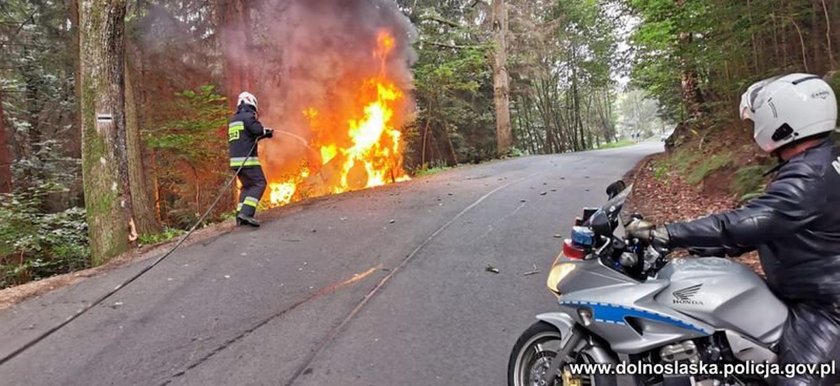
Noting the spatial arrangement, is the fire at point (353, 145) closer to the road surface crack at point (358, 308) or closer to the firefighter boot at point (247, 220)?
the firefighter boot at point (247, 220)

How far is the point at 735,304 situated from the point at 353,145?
13.5 m

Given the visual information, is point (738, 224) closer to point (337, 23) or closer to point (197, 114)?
point (197, 114)

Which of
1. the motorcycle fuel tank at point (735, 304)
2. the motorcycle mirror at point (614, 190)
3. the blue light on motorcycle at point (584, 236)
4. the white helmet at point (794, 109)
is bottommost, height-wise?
the motorcycle fuel tank at point (735, 304)

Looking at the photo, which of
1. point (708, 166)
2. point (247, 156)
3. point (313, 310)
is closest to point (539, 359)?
point (313, 310)

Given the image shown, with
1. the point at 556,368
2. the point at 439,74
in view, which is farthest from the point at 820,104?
the point at 439,74

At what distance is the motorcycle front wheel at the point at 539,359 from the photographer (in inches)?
110

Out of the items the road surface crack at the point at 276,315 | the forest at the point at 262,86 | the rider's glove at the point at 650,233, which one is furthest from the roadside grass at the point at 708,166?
the rider's glove at the point at 650,233

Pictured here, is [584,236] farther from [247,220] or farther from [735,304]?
[247,220]

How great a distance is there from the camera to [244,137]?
8203mm

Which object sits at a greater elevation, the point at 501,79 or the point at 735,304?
the point at 501,79

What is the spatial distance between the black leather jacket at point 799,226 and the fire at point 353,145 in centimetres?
1278

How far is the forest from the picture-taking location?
7.37 meters

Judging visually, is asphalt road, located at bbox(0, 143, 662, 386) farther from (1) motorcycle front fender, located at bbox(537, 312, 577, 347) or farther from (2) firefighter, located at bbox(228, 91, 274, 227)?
(1) motorcycle front fender, located at bbox(537, 312, 577, 347)

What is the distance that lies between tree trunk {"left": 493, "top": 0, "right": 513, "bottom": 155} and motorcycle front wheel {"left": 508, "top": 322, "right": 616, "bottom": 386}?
2064 cm
